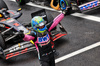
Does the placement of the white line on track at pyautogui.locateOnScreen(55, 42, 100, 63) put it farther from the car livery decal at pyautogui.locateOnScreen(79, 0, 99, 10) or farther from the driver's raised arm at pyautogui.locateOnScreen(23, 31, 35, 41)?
the car livery decal at pyautogui.locateOnScreen(79, 0, 99, 10)

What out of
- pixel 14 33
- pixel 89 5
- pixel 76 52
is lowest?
pixel 76 52

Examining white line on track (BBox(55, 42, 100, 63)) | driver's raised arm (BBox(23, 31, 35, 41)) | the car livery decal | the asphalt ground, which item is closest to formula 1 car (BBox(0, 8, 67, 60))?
the asphalt ground

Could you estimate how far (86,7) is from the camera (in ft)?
21.3

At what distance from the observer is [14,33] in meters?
4.44

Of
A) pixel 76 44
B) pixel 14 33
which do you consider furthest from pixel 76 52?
pixel 14 33

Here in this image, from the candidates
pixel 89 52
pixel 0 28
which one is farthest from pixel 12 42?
pixel 89 52

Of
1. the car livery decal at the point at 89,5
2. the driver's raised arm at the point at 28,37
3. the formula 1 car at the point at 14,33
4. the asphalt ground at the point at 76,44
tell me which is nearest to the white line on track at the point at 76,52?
the asphalt ground at the point at 76,44

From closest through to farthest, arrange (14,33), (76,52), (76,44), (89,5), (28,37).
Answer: (28,37), (14,33), (76,52), (76,44), (89,5)

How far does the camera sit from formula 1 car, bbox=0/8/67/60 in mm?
4520

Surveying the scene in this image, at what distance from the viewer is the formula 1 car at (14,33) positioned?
178 inches

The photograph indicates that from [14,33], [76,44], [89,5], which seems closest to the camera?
[14,33]

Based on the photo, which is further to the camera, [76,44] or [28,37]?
[76,44]

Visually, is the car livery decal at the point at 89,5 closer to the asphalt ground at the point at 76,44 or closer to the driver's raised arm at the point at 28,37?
the asphalt ground at the point at 76,44

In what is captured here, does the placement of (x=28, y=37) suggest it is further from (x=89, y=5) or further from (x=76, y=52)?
(x=89, y=5)
